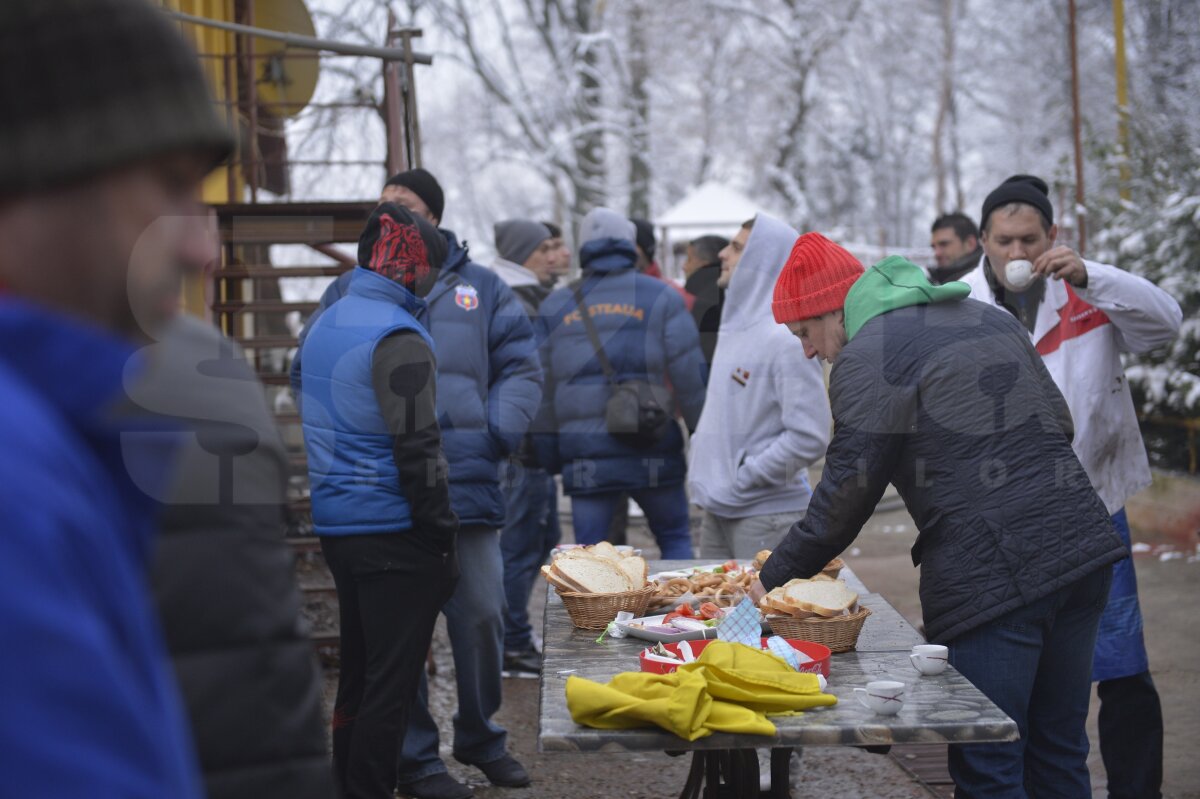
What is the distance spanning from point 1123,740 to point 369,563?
2589 millimetres

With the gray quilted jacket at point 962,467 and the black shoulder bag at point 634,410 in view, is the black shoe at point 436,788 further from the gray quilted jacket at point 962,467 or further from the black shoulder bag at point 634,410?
the gray quilted jacket at point 962,467

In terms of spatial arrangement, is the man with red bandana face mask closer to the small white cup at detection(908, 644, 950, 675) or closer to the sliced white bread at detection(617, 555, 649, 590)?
the sliced white bread at detection(617, 555, 649, 590)

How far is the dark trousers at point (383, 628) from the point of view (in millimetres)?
4035

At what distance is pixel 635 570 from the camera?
12.9ft

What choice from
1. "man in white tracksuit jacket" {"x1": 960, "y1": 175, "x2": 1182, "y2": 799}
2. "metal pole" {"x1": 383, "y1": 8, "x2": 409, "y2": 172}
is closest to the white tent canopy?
"metal pole" {"x1": 383, "y1": 8, "x2": 409, "y2": 172}

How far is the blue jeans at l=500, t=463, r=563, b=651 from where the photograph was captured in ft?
22.4

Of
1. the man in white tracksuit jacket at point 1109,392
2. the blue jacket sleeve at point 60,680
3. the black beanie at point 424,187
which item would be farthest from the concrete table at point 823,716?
the black beanie at point 424,187

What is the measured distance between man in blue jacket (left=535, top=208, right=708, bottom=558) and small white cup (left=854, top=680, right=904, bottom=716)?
3334 millimetres

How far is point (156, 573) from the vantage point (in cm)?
127

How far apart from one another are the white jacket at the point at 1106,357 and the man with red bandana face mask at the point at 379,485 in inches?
84.4

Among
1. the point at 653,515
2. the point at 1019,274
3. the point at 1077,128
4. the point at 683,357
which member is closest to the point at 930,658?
the point at 1019,274

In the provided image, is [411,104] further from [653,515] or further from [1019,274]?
[1019,274]

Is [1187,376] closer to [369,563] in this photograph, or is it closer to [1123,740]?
[1123,740]

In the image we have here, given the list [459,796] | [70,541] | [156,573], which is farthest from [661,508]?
[70,541]
